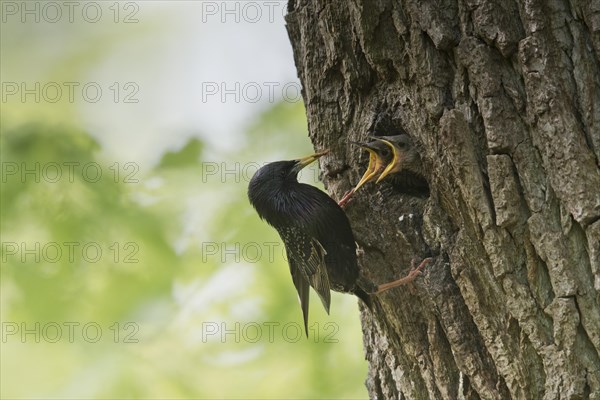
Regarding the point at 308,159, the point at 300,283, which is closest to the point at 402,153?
the point at 308,159

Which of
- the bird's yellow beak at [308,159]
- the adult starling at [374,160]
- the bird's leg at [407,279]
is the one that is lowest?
the bird's leg at [407,279]

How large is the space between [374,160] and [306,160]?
783mm

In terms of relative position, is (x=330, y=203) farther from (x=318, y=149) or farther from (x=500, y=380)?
(x=500, y=380)

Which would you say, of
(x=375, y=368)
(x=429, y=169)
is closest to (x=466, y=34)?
(x=429, y=169)

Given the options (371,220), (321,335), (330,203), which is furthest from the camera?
(321,335)

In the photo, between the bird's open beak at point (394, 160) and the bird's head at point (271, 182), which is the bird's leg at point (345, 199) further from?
the bird's head at point (271, 182)

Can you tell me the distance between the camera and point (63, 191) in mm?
4066

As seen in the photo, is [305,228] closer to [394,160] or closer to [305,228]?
[305,228]

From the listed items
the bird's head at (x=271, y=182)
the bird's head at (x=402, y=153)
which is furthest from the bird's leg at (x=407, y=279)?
the bird's head at (x=271, y=182)

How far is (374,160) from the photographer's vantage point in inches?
132

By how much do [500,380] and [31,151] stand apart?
2.70 metres

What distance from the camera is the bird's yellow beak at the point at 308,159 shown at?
3.56 m

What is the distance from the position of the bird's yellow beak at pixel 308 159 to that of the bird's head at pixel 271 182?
0.02 meters

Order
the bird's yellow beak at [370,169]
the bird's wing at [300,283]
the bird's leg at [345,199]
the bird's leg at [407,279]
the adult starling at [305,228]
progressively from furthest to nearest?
the bird's wing at [300,283] → the adult starling at [305,228] → the bird's leg at [345,199] → the bird's yellow beak at [370,169] → the bird's leg at [407,279]
